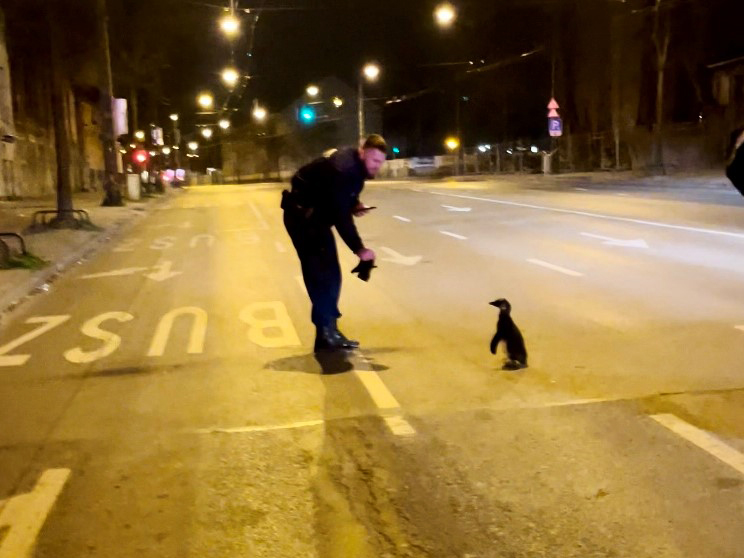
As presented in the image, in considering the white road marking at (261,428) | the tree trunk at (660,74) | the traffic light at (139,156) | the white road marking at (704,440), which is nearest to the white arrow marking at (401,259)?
the white road marking at (261,428)

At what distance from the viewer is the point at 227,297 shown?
11156 millimetres

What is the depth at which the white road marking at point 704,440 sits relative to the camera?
15.8 feet

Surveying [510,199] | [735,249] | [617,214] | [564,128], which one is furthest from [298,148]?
[735,249]

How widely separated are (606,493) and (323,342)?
370 cm

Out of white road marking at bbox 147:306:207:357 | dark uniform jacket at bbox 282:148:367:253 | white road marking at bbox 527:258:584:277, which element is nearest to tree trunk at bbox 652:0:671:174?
white road marking at bbox 527:258:584:277

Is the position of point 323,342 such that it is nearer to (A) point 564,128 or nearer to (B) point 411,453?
(B) point 411,453

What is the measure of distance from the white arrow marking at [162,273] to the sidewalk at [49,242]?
4.97ft

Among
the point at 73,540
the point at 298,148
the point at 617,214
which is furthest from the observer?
the point at 298,148

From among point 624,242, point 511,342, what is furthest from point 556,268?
point 511,342

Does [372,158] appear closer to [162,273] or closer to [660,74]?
[162,273]

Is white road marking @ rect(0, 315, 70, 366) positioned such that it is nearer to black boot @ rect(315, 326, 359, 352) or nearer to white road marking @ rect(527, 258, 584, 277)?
black boot @ rect(315, 326, 359, 352)

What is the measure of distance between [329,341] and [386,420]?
210cm

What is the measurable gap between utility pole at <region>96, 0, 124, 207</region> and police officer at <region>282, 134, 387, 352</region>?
2228 cm

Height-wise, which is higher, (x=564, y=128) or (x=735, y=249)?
(x=564, y=128)
